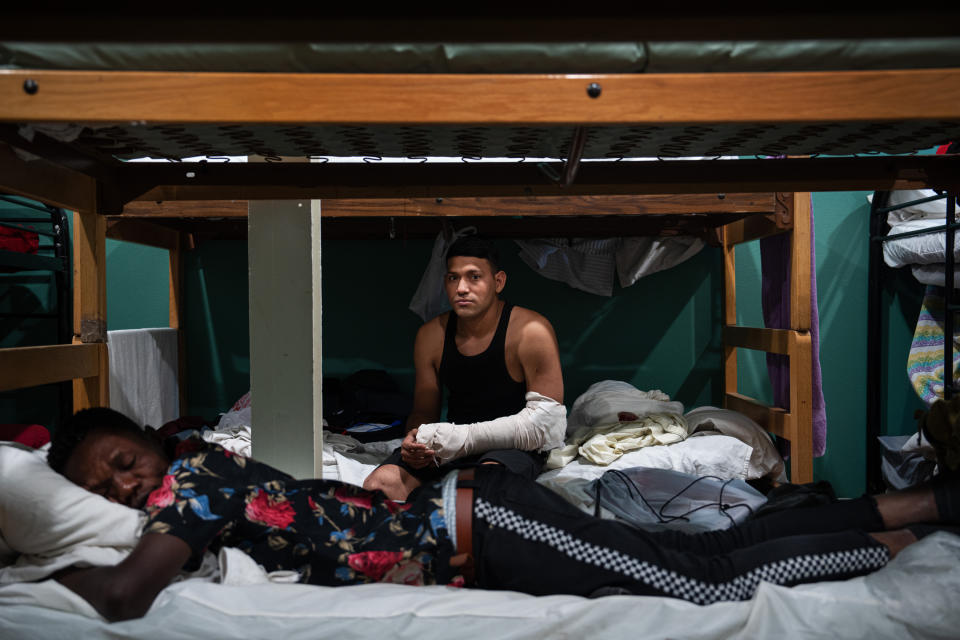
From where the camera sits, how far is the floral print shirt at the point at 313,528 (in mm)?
1259

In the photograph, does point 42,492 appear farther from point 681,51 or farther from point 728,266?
point 728,266

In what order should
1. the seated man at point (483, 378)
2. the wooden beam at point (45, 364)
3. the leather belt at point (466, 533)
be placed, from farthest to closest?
1. the seated man at point (483, 378)
2. the wooden beam at point (45, 364)
3. the leather belt at point (466, 533)

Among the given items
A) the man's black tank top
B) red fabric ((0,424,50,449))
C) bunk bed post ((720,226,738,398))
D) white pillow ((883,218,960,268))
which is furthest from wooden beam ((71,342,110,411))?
white pillow ((883,218,960,268))

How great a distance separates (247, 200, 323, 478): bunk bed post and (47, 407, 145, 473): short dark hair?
0.99 ft

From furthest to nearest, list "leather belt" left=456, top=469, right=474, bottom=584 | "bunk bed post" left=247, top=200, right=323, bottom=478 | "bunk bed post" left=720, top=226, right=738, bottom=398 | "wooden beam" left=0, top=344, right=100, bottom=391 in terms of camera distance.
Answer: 1. "bunk bed post" left=720, top=226, right=738, bottom=398
2. "wooden beam" left=0, top=344, right=100, bottom=391
3. "bunk bed post" left=247, top=200, right=323, bottom=478
4. "leather belt" left=456, top=469, right=474, bottom=584

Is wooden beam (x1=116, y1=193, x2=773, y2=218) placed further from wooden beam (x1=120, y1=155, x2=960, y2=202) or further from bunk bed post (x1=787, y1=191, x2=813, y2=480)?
wooden beam (x1=120, y1=155, x2=960, y2=202)

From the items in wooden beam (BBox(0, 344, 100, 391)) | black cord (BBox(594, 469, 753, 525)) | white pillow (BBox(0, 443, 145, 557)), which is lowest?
black cord (BBox(594, 469, 753, 525))

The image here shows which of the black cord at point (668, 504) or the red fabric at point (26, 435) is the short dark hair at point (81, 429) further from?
the black cord at point (668, 504)

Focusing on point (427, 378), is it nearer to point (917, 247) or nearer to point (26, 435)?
point (26, 435)

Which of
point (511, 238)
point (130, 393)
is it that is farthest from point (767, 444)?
point (130, 393)

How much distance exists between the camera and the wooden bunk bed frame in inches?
41.2

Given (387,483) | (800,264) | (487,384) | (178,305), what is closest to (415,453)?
(387,483)

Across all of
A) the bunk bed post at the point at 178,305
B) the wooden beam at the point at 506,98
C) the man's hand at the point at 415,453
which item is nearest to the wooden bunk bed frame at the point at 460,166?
the wooden beam at the point at 506,98

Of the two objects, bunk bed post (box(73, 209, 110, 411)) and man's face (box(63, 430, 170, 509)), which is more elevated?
bunk bed post (box(73, 209, 110, 411))
